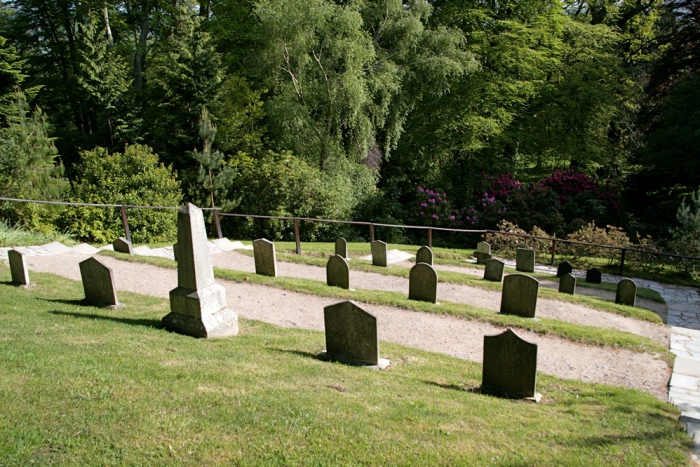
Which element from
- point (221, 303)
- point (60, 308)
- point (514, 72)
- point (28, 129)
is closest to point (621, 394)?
point (221, 303)

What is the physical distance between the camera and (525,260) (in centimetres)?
1505

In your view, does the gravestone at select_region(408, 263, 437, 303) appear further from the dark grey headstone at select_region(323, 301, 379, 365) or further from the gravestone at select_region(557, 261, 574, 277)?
the gravestone at select_region(557, 261, 574, 277)

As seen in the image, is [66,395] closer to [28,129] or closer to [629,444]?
[629,444]

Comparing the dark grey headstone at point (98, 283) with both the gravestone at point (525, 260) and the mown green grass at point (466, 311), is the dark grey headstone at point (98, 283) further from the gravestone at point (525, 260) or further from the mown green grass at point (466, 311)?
the gravestone at point (525, 260)

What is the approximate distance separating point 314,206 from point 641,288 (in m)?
12.9

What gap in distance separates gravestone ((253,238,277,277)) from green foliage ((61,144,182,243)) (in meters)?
7.49

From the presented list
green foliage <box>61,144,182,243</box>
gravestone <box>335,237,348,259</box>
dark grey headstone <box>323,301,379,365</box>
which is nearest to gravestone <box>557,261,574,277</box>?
gravestone <box>335,237,348,259</box>

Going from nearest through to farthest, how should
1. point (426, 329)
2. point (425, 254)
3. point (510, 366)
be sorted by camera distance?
point (510, 366) → point (426, 329) → point (425, 254)

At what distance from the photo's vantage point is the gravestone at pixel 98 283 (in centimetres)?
838

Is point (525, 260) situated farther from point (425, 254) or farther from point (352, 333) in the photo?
point (352, 333)

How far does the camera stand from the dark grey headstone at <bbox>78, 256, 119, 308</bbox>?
838 cm

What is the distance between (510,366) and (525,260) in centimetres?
960

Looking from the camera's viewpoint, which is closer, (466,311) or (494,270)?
(466,311)

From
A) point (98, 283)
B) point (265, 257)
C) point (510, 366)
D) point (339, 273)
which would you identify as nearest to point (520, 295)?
point (339, 273)
